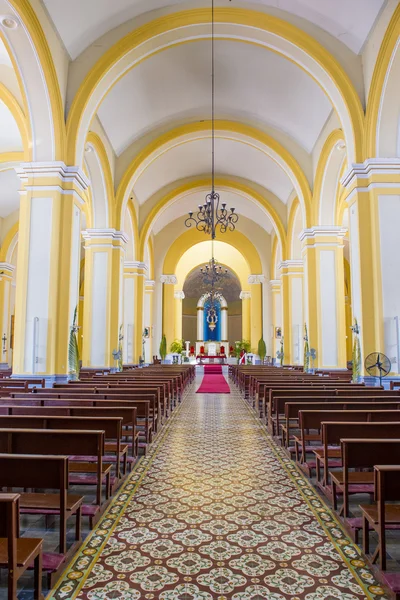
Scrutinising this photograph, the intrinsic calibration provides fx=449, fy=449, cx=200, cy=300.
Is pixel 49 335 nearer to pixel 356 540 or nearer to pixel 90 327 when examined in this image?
pixel 90 327

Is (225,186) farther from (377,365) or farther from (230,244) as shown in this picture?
(377,365)

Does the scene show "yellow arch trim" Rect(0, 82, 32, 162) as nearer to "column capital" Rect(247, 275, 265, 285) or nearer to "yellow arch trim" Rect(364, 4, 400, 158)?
"yellow arch trim" Rect(364, 4, 400, 158)

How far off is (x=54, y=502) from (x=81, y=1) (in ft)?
27.1

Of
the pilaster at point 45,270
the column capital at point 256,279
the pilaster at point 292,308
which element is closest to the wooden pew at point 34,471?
the pilaster at point 45,270

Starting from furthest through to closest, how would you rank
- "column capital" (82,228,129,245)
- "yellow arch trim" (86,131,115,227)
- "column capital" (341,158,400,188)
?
"column capital" (82,228,129,245)
"yellow arch trim" (86,131,115,227)
"column capital" (341,158,400,188)

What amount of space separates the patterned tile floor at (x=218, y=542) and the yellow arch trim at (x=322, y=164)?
8.67 meters

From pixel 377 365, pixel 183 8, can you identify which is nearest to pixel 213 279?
pixel 183 8

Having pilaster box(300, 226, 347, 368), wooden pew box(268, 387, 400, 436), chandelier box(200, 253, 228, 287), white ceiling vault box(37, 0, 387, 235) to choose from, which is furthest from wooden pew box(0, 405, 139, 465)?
chandelier box(200, 253, 228, 287)

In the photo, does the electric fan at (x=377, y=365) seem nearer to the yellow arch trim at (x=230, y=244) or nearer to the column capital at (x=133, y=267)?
the column capital at (x=133, y=267)

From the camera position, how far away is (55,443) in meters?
3.13

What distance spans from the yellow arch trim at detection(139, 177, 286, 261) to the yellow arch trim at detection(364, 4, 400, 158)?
9.09 metres

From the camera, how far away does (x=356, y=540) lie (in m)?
2.88

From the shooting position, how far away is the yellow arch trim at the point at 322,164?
431 inches

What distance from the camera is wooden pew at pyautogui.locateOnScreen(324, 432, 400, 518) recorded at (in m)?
2.93
